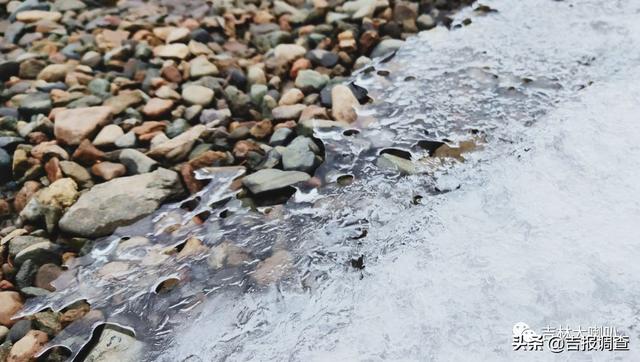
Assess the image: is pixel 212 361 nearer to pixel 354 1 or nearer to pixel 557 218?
pixel 557 218

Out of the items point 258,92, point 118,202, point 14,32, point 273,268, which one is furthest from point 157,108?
point 14,32

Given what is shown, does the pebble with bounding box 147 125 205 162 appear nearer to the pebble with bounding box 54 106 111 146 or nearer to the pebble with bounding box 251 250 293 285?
the pebble with bounding box 54 106 111 146

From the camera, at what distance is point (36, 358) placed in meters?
1.38

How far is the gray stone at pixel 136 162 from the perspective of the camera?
193 cm

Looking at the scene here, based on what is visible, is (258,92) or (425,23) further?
(425,23)

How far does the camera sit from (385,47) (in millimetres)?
2580

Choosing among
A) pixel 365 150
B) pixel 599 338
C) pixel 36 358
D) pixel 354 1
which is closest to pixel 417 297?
pixel 599 338

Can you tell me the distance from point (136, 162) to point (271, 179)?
1.77 feet

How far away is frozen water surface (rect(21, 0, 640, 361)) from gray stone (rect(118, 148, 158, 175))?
0.24 m

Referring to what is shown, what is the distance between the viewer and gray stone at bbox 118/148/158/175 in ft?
6.35

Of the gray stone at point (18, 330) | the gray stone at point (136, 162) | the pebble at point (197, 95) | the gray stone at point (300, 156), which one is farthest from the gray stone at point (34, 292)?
the pebble at point (197, 95)

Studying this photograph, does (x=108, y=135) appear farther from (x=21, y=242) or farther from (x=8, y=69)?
(x=8, y=69)

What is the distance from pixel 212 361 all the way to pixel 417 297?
1.90 ft

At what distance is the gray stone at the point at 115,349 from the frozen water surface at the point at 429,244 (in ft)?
0.14
